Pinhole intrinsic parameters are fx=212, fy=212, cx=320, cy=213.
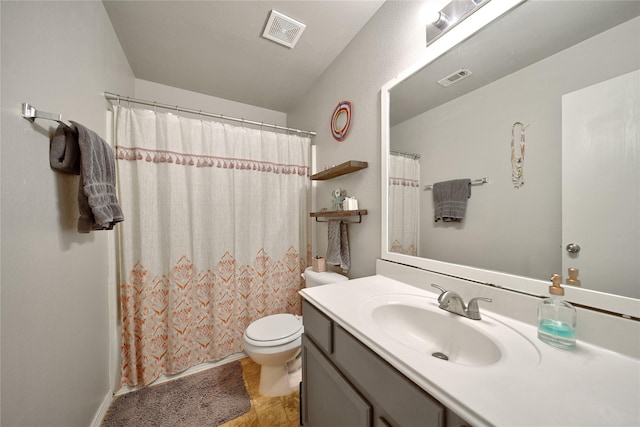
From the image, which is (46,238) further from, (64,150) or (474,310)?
(474,310)

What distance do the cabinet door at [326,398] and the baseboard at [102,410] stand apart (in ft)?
3.67

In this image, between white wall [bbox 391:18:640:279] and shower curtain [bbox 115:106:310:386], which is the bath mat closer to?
shower curtain [bbox 115:106:310:386]

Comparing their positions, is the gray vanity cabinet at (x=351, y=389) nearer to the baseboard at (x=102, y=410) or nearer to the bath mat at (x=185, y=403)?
the bath mat at (x=185, y=403)

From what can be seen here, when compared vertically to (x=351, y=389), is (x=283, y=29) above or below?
above

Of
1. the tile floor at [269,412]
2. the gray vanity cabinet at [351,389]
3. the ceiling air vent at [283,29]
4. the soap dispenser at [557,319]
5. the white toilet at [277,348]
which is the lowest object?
the tile floor at [269,412]

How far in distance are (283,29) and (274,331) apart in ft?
6.53

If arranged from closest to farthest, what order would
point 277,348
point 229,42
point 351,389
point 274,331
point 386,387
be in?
point 386,387
point 351,389
point 277,348
point 274,331
point 229,42

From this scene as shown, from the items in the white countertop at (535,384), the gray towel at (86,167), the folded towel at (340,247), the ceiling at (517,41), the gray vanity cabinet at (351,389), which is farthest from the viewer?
the folded towel at (340,247)

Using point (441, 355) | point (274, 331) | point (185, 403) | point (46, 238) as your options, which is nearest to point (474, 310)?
point (441, 355)

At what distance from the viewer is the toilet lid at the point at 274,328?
131 centimetres

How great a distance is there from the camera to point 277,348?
126 centimetres

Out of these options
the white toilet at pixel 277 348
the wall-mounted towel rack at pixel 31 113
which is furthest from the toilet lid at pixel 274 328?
the wall-mounted towel rack at pixel 31 113

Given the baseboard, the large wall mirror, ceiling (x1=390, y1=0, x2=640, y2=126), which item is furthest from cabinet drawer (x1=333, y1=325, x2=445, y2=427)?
the baseboard

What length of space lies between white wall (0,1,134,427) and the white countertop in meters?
1.07
